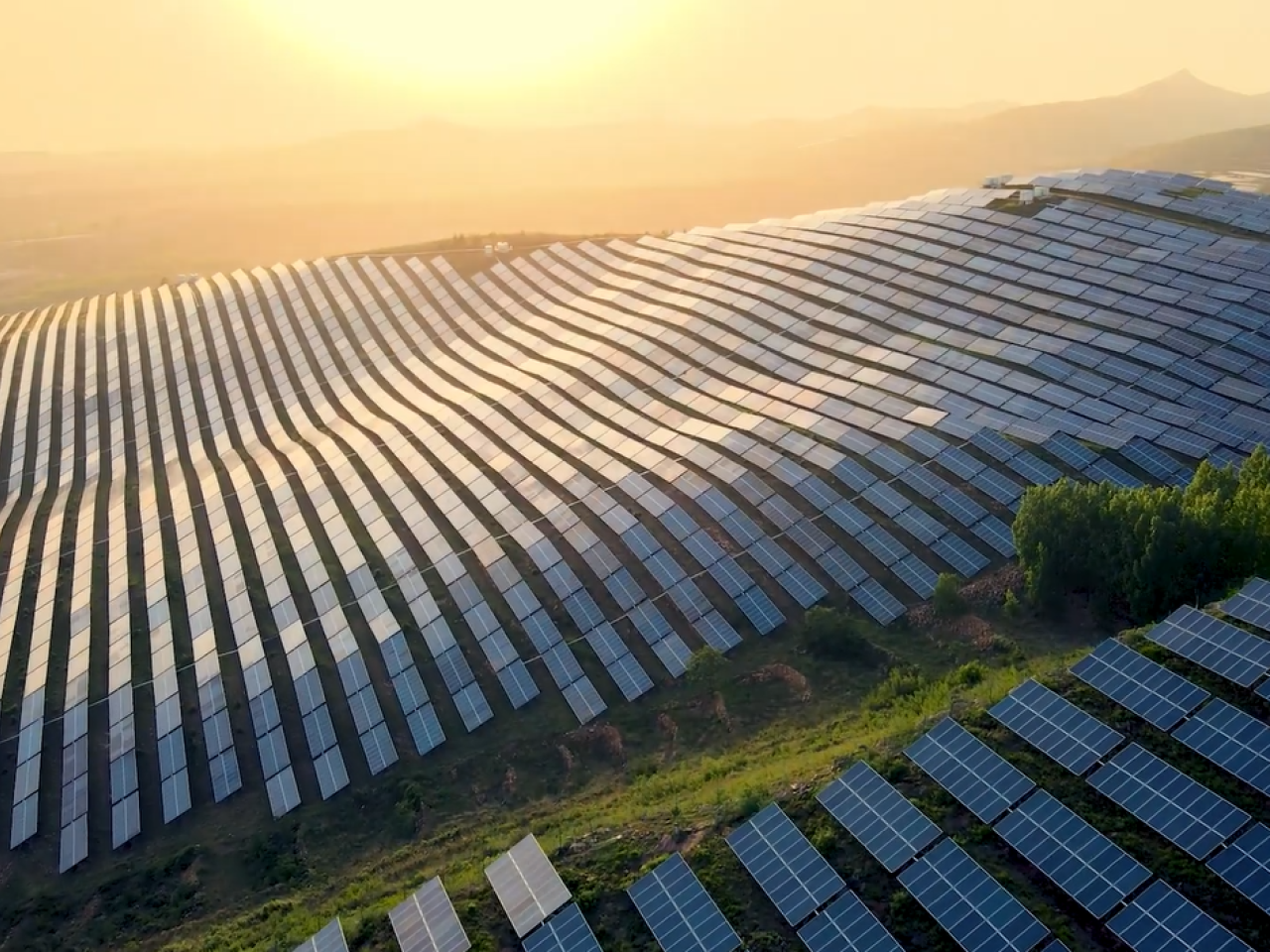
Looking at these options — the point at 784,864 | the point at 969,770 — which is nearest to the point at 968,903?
the point at 969,770

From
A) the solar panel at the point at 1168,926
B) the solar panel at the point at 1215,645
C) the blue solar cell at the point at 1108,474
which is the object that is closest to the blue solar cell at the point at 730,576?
the solar panel at the point at 1215,645


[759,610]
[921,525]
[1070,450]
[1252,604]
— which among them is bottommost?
[759,610]

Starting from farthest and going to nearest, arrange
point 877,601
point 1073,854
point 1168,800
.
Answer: point 877,601, point 1168,800, point 1073,854

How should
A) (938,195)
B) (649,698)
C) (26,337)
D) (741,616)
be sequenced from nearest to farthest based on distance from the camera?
(649,698) < (741,616) < (938,195) < (26,337)

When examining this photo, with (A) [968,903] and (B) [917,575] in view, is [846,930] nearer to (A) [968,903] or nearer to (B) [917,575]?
(A) [968,903]

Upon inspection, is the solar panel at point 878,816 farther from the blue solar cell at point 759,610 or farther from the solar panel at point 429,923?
the blue solar cell at point 759,610

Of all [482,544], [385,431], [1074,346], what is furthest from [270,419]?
[1074,346]

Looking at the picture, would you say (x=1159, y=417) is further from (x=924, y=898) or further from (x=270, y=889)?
(x=270, y=889)

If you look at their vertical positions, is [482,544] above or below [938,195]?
below
